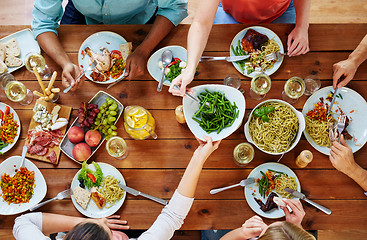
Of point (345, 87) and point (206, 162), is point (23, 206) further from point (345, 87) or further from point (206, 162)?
point (345, 87)

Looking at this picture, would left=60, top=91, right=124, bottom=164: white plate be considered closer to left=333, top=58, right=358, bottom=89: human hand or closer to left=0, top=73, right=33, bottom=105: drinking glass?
Result: left=0, top=73, right=33, bottom=105: drinking glass

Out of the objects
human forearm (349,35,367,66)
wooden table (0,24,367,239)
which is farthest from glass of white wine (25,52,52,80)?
human forearm (349,35,367,66)

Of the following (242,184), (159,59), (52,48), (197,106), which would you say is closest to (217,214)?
(242,184)

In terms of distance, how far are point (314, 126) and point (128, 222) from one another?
1.52 m

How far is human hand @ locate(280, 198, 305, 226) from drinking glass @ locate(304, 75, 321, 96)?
31.7 inches

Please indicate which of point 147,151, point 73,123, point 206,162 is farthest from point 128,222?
point 73,123

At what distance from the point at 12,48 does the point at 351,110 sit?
2655 mm

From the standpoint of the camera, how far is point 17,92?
2.04 metres

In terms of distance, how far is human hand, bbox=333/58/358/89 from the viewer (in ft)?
6.44

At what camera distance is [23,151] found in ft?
6.33

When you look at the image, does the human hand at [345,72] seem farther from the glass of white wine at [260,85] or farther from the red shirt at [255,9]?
the red shirt at [255,9]

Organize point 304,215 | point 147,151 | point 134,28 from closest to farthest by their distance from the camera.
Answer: point 304,215 → point 147,151 → point 134,28

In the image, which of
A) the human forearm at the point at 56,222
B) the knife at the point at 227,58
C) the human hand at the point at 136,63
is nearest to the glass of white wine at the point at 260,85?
the knife at the point at 227,58

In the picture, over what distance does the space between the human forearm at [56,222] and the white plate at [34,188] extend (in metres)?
0.14
